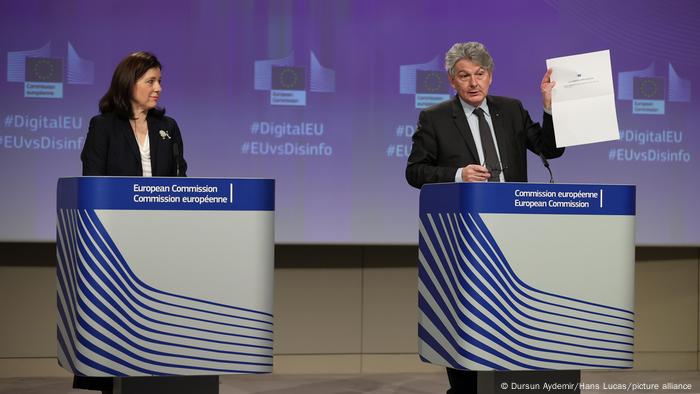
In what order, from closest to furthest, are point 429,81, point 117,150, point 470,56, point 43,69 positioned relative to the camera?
point 470,56 → point 117,150 → point 43,69 → point 429,81

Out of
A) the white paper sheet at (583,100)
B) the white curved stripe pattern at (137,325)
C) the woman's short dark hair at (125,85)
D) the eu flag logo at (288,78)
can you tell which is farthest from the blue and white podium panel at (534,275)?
the eu flag logo at (288,78)

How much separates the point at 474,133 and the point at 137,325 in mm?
1435

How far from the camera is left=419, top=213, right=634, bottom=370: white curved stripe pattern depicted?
117 inches

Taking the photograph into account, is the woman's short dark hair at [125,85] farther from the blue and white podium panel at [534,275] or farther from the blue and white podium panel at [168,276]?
the blue and white podium panel at [534,275]

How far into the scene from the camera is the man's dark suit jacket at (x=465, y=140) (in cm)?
366

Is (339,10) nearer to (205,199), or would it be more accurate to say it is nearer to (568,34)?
(568,34)

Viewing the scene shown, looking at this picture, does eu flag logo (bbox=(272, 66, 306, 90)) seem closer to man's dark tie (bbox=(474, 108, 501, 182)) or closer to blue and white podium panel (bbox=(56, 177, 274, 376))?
man's dark tie (bbox=(474, 108, 501, 182))

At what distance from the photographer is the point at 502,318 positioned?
2.99 m

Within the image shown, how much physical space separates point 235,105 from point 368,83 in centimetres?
80

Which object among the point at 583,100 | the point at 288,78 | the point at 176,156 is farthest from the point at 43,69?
the point at 583,100

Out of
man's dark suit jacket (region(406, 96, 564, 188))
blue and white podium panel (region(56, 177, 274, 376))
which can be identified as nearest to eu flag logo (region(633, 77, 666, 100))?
man's dark suit jacket (region(406, 96, 564, 188))

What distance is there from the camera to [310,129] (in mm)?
5902

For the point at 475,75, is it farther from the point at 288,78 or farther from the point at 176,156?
the point at 288,78

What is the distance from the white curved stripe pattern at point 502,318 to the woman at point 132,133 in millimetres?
1246
